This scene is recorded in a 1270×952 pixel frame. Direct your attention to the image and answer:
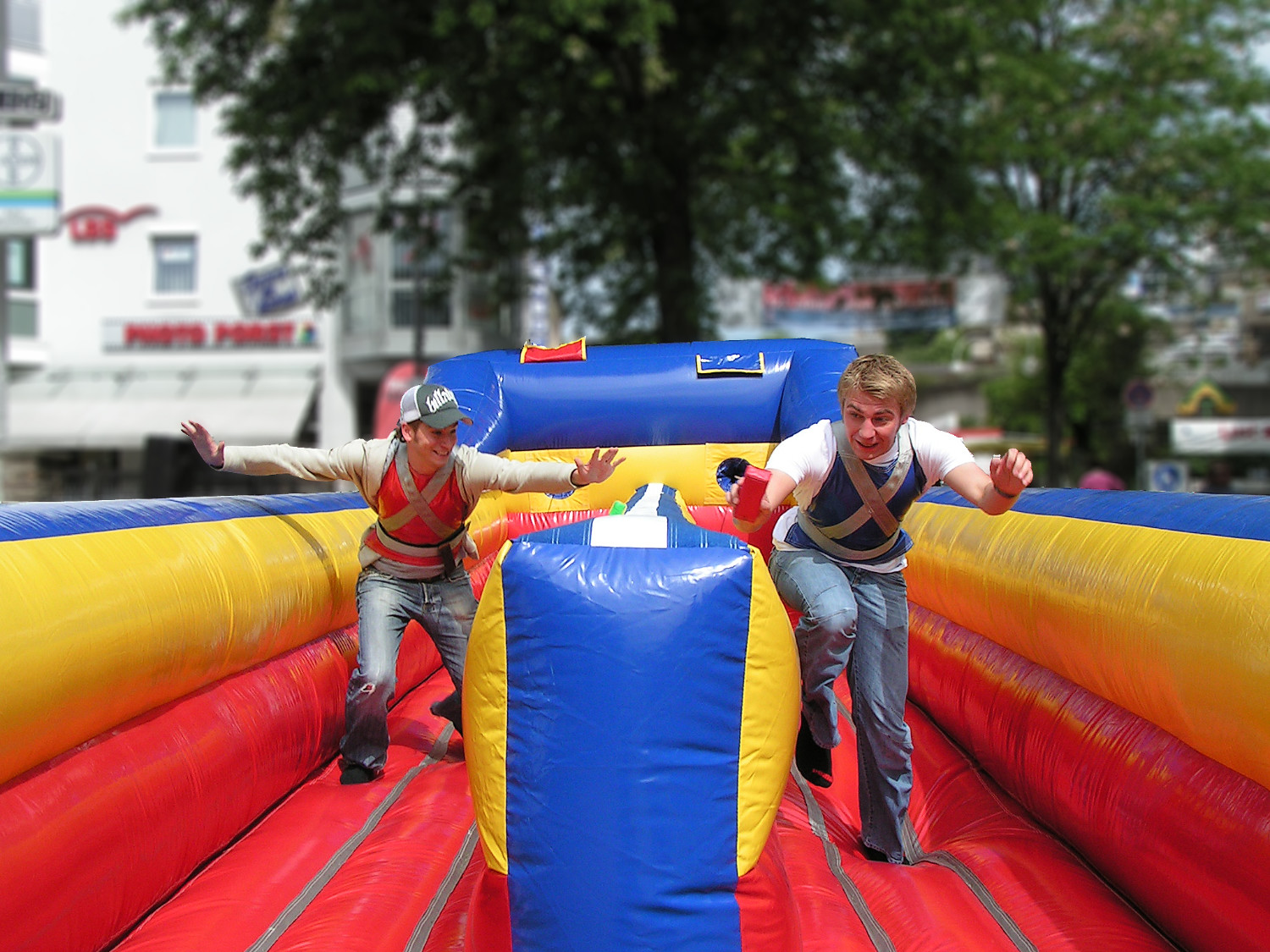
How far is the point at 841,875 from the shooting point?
2795 millimetres

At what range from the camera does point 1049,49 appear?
599 inches

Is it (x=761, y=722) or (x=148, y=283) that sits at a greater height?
(x=148, y=283)

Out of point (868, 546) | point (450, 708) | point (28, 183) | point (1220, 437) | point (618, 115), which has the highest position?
point (618, 115)

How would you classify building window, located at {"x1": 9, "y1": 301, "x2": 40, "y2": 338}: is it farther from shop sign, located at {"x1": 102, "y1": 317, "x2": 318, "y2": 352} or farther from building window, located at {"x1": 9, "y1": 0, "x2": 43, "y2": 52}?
building window, located at {"x1": 9, "y1": 0, "x2": 43, "y2": 52}

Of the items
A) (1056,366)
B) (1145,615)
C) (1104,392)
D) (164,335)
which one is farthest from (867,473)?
(1104,392)

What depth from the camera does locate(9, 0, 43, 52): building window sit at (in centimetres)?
2148

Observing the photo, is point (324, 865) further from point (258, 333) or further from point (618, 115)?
point (258, 333)

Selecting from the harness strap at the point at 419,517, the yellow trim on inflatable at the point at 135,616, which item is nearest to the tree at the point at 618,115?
the harness strap at the point at 419,517

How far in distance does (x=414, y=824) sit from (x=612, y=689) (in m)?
1.34

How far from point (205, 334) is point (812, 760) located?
20909mm

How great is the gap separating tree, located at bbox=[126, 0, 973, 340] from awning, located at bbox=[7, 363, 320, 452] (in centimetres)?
814

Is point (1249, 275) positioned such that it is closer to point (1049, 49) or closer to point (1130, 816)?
point (1049, 49)

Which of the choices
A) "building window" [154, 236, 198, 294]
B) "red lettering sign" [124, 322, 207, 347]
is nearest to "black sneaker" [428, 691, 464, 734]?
"red lettering sign" [124, 322, 207, 347]

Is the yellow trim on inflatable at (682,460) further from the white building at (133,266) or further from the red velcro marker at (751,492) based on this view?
the white building at (133,266)
